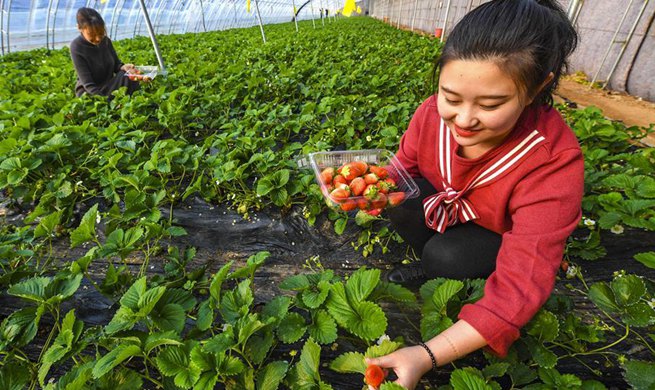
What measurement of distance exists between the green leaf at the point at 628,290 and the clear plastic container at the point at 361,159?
2.82 ft

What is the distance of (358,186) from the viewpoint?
1.71 meters

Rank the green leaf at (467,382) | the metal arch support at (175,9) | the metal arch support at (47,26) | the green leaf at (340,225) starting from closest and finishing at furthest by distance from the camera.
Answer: the green leaf at (467,382) → the green leaf at (340,225) → the metal arch support at (47,26) → the metal arch support at (175,9)

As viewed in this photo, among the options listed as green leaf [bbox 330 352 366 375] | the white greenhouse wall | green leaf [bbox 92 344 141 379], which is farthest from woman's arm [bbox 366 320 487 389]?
the white greenhouse wall

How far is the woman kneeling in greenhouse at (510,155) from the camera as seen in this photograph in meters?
0.99

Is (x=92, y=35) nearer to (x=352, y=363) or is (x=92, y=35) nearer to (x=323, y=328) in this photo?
(x=323, y=328)

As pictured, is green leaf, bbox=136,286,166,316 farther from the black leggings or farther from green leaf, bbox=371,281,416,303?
the black leggings

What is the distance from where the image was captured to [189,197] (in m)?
2.57

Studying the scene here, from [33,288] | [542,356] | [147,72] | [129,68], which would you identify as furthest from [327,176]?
[147,72]

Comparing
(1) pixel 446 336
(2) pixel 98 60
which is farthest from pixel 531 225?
(2) pixel 98 60

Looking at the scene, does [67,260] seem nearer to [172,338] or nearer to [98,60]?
[172,338]

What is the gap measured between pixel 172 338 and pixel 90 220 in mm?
815

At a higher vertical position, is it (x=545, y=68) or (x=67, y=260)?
(x=545, y=68)

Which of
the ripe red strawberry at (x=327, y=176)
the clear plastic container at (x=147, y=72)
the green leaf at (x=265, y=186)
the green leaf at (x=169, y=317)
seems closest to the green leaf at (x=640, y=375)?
the ripe red strawberry at (x=327, y=176)

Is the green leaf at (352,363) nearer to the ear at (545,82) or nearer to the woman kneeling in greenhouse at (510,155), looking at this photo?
the woman kneeling in greenhouse at (510,155)
